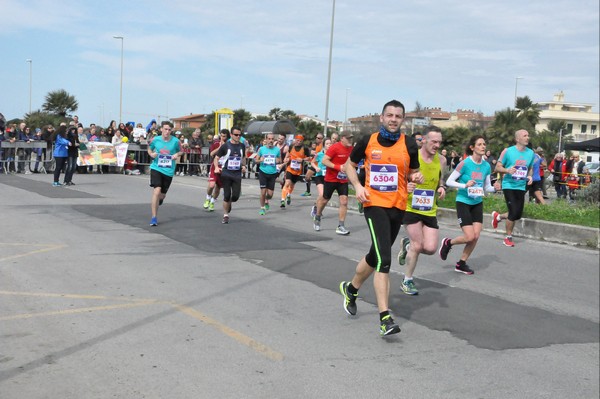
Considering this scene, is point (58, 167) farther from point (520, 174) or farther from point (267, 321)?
point (267, 321)

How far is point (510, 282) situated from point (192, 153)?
23028 millimetres

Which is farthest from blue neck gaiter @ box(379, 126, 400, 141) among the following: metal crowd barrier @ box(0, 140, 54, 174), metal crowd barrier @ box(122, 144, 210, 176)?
metal crowd barrier @ box(122, 144, 210, 176)

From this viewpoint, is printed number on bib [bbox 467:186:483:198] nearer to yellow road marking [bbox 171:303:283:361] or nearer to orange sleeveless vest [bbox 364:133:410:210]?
orange sleeveless vest [bbox 364:133:410:210]

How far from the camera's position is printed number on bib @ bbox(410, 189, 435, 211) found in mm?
7844

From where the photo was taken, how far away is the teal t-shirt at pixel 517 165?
1181 cm

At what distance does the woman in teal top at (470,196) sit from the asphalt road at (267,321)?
1.22 ft

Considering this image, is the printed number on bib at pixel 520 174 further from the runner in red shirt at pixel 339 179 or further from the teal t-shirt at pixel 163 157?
the teal t-shirt at pixel 163 157

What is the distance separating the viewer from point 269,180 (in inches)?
607

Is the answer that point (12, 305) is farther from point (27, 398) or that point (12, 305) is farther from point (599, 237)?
point (599, 237)

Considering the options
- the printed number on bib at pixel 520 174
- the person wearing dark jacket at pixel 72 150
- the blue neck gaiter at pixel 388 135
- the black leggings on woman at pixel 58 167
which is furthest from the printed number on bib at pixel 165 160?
the person wearing dark jacket at pixel 72 150

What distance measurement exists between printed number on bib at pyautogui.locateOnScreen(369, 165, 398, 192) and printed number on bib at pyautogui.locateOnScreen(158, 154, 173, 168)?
22.7 feet

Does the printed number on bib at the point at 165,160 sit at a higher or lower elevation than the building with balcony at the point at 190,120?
lower

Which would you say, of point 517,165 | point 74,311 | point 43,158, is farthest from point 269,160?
point 43,158

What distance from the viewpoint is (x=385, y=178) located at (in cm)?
615
